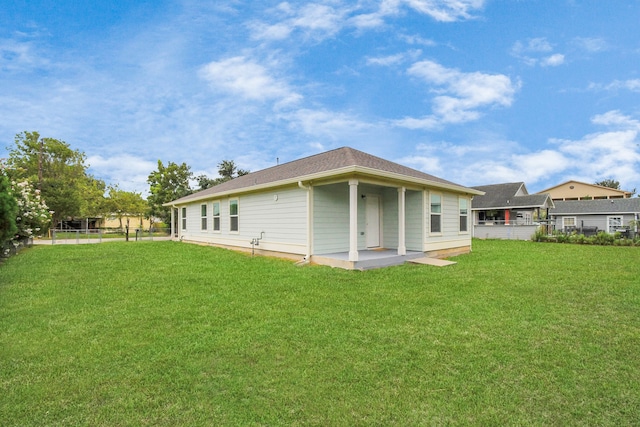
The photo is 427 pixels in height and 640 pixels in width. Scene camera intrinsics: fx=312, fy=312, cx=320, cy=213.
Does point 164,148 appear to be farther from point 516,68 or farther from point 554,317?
point 554,317

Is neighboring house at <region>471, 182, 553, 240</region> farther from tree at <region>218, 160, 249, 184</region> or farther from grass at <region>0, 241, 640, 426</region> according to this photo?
tree at <region>218, 160, 249, 184</region>

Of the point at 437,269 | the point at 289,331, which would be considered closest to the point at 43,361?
the point at 289,331

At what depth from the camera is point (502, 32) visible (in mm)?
10414

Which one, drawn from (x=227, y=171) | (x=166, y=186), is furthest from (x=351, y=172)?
(x=166, y=186)

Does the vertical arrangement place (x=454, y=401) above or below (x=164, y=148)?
below

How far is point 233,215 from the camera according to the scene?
12.2m

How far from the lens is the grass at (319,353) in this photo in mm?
2193

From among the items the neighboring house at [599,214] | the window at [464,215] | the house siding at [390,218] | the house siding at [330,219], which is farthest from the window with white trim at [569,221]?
the house siding at [330,219]

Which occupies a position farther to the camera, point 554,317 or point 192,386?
point 554,317

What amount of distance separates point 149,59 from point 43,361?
35.1ft

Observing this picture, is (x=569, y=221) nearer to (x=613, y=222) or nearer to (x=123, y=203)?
(x=613, y=222)

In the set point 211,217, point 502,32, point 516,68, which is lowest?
point 211,217

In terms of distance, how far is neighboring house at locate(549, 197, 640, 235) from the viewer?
24.1m

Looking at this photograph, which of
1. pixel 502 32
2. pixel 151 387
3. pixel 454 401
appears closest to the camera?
pixel 454 401
